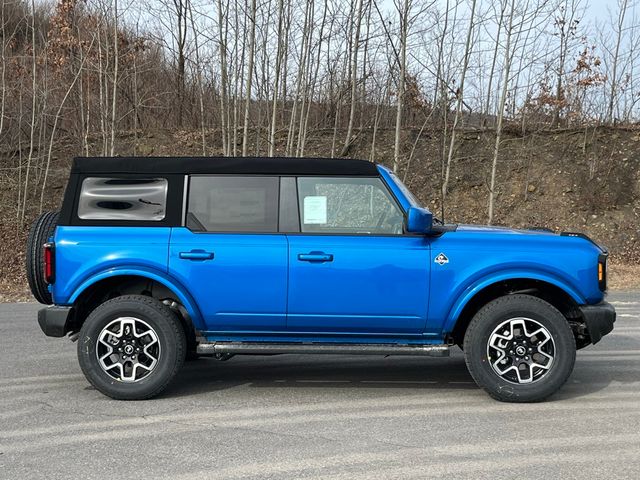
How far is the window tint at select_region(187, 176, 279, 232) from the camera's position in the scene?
5688mm

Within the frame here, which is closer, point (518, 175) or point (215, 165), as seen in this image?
Answer: point (215, 165)

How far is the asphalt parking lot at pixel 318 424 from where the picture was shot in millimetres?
4109

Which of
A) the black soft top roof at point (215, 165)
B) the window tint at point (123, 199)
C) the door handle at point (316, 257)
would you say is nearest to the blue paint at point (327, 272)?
the door handle at point (316, 257)

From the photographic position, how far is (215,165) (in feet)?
19.1

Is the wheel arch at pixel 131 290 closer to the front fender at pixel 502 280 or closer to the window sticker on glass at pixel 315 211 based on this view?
the window sticker on glass at pixel 315 211

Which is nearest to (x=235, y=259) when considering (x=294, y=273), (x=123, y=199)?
(x=294, y=273)

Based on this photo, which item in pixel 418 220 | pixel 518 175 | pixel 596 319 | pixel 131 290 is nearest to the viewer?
pixel 418 220

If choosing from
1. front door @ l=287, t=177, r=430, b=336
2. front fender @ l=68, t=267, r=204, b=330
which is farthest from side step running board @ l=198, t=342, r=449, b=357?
front fender @ l=68, t=267, r=204, b=330

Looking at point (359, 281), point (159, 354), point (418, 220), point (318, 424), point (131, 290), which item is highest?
point (418, 220)

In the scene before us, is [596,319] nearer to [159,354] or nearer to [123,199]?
[159,354]

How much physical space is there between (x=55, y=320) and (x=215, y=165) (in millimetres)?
1799

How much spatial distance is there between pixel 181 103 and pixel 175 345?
1935 cm

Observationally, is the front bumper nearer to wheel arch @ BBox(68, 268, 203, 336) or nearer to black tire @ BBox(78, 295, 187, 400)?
wheel arch @ BBox(68, 268, 203, 336)

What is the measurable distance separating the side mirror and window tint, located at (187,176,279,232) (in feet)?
3.60
